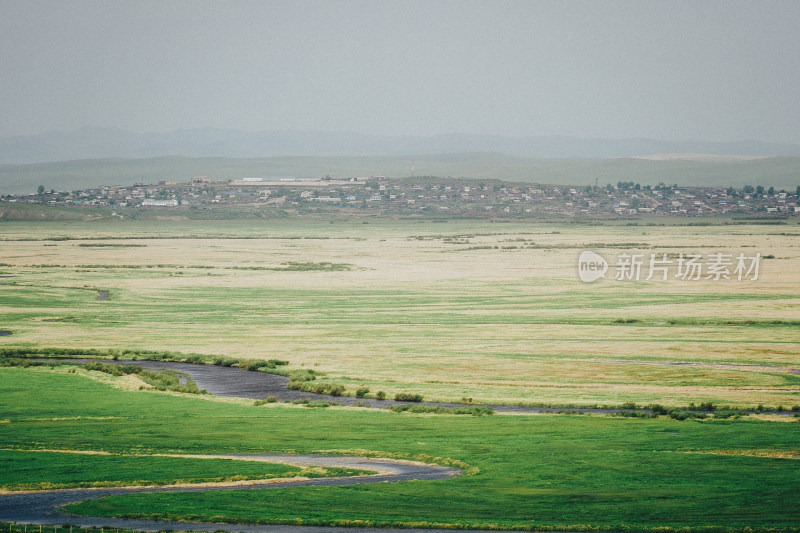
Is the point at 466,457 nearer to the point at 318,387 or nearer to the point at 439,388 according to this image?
the point at 439,388

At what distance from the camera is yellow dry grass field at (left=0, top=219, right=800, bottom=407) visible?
5372 centimetres

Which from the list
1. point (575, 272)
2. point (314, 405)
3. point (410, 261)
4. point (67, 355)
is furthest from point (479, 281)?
point (314, 405)

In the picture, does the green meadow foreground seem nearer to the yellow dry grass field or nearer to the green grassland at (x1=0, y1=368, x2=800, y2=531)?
the green grassland at (x1=0, y1=368, x2=800, y2=531)

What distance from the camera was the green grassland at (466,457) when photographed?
1067 inches

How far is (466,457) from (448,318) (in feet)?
152

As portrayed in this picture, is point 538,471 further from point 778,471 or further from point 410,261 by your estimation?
point 410,261

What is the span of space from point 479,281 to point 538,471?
262 ft

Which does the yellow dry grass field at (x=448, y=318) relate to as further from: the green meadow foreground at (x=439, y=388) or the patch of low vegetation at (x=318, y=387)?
the patch of low vegetation at (x=318, y=387)

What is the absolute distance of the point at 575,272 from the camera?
4776 inches

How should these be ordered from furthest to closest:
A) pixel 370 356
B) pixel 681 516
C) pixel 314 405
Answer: pixel 370 356 → pixel 314 405 → pixel 681 516

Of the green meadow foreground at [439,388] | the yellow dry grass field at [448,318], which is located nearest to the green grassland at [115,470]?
the green meadow foreground at [439,388]

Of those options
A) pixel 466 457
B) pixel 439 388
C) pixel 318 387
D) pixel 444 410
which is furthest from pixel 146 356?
pixel 466 457

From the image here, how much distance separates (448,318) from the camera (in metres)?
80.3

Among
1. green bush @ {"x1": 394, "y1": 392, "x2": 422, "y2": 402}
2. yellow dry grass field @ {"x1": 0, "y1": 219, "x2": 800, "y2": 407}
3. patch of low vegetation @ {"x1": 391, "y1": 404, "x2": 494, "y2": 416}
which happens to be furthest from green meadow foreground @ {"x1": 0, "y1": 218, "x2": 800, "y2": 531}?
patch of low vegetation @ {"x1": 391, "y1": 404, "x2": 494, "y2": 416}
